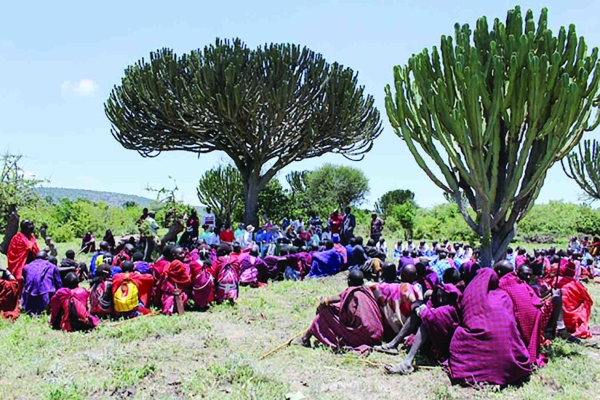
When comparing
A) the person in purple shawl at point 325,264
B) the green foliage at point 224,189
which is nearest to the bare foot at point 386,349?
the person in purple shawl at point 325,264

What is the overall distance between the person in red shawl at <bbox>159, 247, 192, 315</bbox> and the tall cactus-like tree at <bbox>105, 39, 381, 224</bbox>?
10.5m

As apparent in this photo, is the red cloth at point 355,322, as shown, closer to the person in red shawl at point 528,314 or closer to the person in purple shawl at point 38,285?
the person in red shawl at point 528,314

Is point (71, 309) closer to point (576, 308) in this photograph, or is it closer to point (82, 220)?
point (576, 308)

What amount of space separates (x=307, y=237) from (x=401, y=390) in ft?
33.6

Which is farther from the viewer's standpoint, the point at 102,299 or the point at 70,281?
the point at 102,299

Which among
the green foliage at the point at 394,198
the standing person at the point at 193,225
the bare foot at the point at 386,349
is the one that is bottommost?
the bare foot at the point at 386,349

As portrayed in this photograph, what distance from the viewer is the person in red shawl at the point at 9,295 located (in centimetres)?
714

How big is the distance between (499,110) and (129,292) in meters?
6.54

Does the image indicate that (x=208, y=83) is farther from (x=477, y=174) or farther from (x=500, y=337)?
(x=500, y=337)

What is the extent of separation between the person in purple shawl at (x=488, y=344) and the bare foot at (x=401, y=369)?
404 mm

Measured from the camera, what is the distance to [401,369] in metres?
5.01

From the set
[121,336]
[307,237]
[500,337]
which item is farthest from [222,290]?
[307,237]

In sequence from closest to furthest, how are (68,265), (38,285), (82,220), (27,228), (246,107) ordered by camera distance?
(38,285) < (27,228) < (68,265) < (246,107) < (82,220)

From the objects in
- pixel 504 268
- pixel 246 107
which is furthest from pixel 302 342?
pixel 246 107
